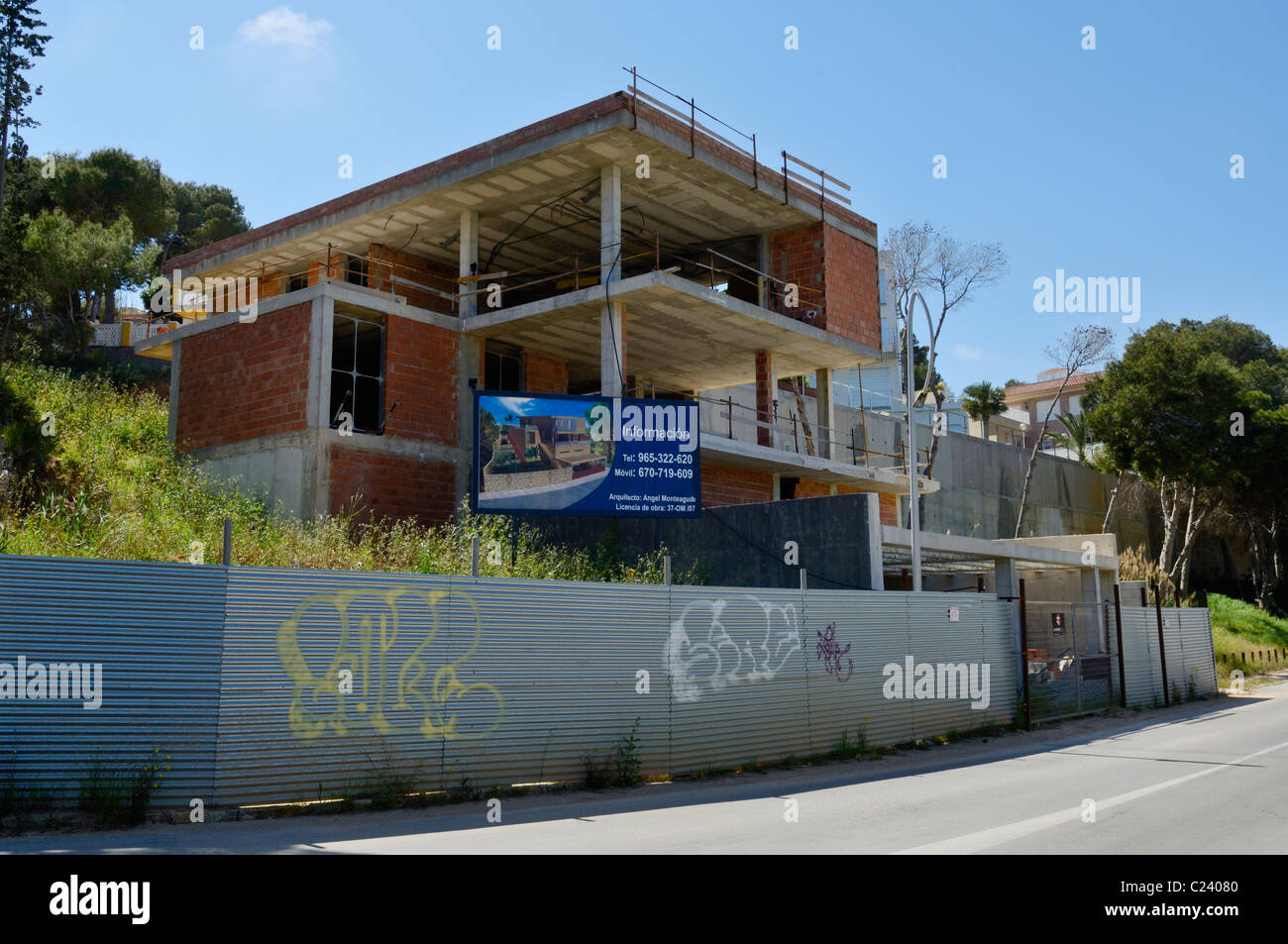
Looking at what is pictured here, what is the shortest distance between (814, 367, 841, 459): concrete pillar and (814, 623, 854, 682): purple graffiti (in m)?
14.6

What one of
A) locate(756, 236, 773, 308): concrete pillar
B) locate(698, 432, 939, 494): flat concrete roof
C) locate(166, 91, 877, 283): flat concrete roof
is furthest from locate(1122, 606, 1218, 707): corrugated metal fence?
locate(166, 91, 877, 283): flat concrete roof

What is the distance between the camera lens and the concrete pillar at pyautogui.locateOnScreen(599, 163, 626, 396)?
23.1 m

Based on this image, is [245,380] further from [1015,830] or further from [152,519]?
[1015,830]

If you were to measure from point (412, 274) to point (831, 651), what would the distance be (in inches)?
723

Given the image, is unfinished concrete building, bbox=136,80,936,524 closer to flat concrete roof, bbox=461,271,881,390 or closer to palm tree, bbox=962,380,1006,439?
flat concrete roof, bbox=461,271,881,390

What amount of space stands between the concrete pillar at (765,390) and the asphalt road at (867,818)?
13.7 m

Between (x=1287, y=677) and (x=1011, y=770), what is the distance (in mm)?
26890

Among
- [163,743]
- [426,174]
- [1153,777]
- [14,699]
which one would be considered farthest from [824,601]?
[426,174]

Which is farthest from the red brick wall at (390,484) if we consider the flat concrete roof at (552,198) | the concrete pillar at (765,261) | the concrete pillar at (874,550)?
the concrete pillar at (765,261)

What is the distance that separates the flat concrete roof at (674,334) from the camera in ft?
77.1

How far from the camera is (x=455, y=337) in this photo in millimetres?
24016
